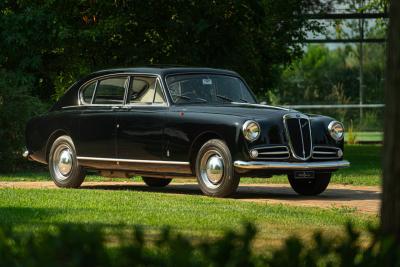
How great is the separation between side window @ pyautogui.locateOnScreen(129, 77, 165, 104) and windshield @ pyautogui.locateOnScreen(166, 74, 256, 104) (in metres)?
0.19

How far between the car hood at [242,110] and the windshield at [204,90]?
34 cm

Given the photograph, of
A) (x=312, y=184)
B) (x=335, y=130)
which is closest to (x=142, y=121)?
(x=312, y=184)

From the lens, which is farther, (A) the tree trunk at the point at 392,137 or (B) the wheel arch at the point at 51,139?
(B) the wheel arch at the point at 51,139

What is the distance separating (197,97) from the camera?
1595 cm

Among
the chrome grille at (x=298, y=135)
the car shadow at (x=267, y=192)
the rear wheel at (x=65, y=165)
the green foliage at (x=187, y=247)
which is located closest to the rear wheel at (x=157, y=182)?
the car shadow at (x=267, y=192)

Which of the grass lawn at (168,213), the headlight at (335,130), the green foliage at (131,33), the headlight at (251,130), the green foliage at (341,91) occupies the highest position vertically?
the green foliage at (131,33)

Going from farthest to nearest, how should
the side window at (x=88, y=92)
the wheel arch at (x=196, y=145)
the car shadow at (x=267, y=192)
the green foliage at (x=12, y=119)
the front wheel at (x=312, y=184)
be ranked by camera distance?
the green foliage at (x=12, y=119) < the side window at (x=88, y=92) < the front wheel at (x=312, y=184) < the car shadow at (x=267, y=192) < the wheel arch at (x=196, y=145)

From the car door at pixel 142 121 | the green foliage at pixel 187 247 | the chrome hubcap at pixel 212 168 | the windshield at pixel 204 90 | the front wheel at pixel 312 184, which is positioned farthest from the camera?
the windshield at pixel 204 90

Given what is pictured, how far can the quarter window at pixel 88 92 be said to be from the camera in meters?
17.1

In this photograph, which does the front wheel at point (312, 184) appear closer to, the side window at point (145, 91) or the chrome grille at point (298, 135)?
the chrome grille at point (298, 135)

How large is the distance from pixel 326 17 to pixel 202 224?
74.0ft

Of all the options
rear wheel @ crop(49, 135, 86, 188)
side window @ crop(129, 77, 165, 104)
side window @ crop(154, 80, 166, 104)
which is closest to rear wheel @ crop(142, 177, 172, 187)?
rear wheel @ crop(49, 135, 86, 188)

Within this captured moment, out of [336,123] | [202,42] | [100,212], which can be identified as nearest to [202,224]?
[100,212]

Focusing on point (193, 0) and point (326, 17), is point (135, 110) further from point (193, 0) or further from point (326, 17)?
point (326, 17)
